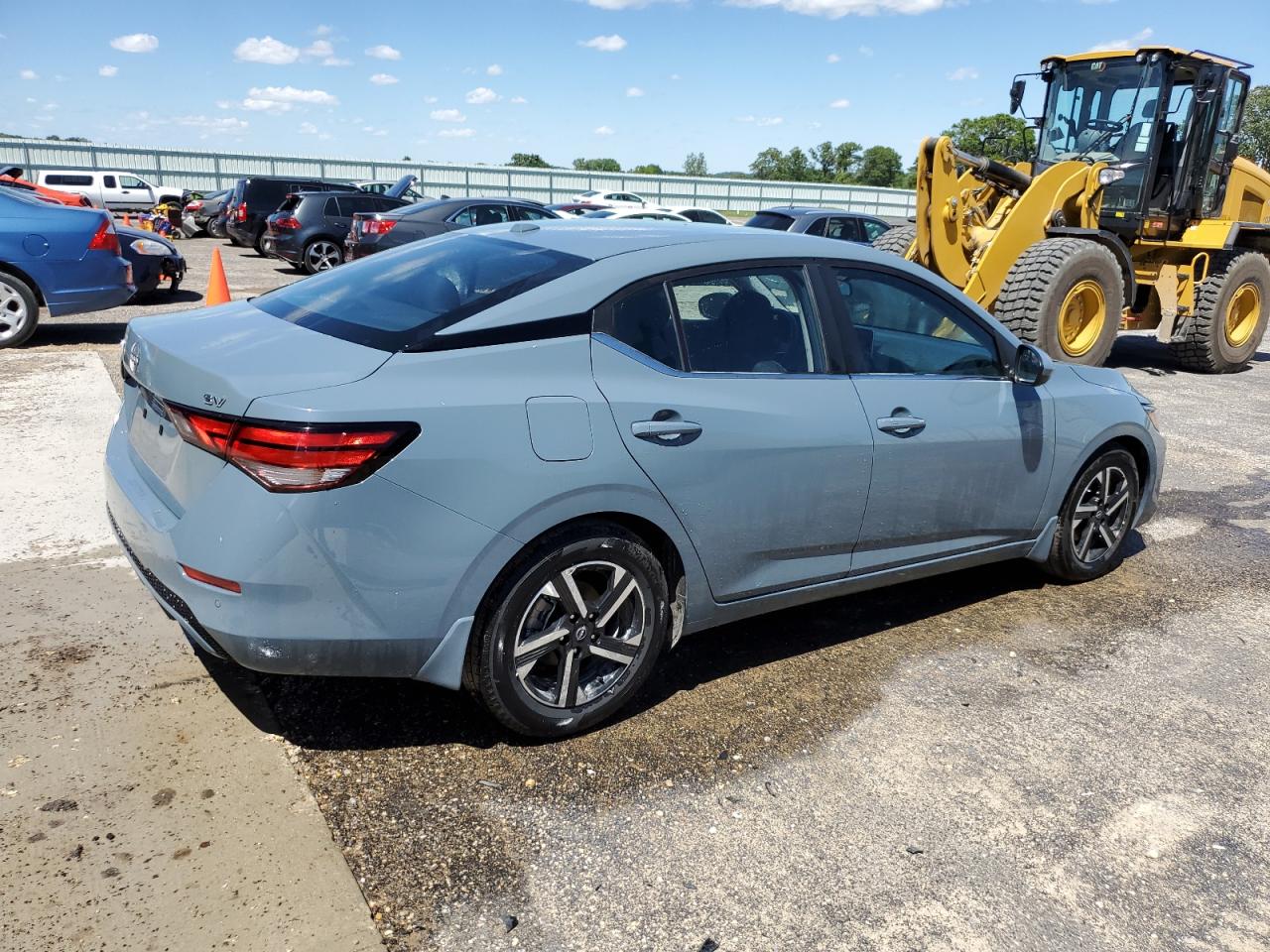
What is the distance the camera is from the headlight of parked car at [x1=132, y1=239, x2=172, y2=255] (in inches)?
493

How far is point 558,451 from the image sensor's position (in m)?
3.06

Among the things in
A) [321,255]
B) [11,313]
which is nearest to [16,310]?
[11,313]

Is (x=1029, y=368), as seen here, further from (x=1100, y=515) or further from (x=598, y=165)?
(x=598, y=165)

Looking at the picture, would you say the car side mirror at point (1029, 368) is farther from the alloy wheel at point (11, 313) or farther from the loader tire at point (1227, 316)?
the alloy wheel at point (11, 313)

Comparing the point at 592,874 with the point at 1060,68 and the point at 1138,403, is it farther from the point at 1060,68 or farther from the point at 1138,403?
the point at 1060,68

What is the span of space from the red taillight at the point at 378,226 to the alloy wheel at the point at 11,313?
6357mm

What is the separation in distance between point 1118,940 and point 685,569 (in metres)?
1.59

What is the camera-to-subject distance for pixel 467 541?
9.66ft

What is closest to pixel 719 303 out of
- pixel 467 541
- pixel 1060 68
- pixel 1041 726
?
pixel 467 541

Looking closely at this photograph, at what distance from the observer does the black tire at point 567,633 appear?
311cm

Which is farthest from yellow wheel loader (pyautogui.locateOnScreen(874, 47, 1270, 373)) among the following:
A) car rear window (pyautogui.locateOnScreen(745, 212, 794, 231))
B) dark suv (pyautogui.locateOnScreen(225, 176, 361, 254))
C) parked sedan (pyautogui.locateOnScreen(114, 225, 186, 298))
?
dark suv (pyautogui.locateOnScreen(225, 176, 361, 254))

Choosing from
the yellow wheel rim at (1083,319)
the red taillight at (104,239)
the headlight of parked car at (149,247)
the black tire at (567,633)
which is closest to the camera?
the black tire at (567,633)

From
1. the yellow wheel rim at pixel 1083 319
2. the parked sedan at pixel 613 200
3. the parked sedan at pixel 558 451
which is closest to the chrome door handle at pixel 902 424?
the parked sedan at pixel 558 451

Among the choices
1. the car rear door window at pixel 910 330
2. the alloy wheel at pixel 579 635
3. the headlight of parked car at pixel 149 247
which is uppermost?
the car rear door window at pixel 910 330
